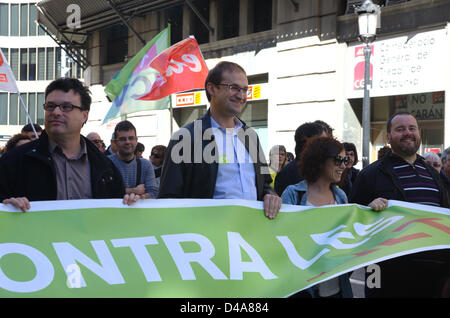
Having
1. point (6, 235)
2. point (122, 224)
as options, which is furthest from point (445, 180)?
point (6, 235)

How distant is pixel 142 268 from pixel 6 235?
747 mm

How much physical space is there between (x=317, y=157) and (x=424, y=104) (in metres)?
8.77

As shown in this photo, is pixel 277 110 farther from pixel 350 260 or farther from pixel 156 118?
pixel 350 260

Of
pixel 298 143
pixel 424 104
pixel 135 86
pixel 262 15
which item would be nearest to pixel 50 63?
pixel 262 15

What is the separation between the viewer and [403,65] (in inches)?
457

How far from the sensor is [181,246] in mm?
3049

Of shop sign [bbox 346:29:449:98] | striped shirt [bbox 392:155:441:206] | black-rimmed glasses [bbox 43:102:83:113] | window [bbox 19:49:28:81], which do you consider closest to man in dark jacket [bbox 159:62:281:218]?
black-rimmed glasses [bbox 43:102:83:113]

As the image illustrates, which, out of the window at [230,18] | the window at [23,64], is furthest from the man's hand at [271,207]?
the window at [23,64]

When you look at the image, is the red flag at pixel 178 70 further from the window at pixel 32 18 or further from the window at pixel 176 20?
the window at pixel 32 18

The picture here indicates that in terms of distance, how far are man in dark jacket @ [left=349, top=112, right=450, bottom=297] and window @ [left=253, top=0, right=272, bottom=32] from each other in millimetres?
11360

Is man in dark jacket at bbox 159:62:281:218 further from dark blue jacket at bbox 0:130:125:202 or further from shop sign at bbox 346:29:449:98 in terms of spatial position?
shop sign at bbox 346:29:449:98

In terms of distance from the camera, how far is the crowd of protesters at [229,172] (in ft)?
10.0

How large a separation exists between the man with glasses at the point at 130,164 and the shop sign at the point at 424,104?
7610 mm
